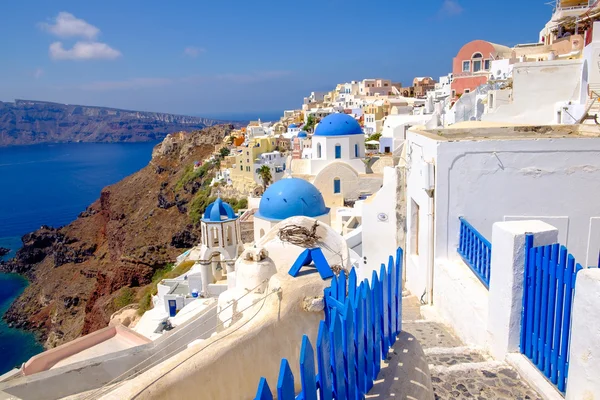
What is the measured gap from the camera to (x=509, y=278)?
3.73 m

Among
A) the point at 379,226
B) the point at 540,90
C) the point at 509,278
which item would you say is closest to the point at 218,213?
the point at 379,226

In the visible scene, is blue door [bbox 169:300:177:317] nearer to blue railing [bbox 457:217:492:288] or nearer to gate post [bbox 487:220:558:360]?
blue railing [bbox 457:217:492:288]

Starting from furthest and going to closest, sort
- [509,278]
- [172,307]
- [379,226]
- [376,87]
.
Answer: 1. [376,87]
2. [172,307]
3. [379,226]
4. [509,278]

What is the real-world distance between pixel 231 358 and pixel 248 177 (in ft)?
146

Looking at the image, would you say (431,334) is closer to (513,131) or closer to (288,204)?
(513,131)

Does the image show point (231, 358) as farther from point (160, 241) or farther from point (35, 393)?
point (160, 241)

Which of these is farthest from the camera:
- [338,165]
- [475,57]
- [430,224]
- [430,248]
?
[475,57]

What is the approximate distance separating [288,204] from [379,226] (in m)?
7.81

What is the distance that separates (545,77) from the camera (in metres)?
15.2

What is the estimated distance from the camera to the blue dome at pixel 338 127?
2775 cm

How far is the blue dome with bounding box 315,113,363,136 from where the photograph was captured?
2775 cm

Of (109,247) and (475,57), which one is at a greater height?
(475,57)

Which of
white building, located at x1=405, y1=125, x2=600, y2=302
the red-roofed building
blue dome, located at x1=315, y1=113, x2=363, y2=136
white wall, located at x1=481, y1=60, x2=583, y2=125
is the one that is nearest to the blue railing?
white building, located at x1=405, y1=125, x2=600, y2=302

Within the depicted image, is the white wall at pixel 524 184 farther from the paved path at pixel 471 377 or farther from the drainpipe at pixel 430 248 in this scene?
the paved path at pixel 471 377
